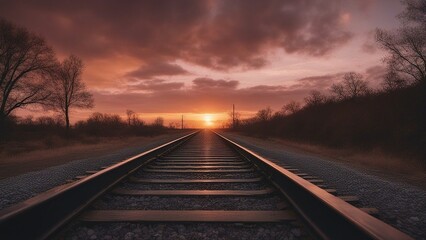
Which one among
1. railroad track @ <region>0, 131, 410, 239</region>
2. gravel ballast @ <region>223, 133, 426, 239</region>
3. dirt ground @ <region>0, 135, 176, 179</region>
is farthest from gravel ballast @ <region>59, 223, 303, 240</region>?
dirt ground @ <region>0, 135, 176, 179</region>

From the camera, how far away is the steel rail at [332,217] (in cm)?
199

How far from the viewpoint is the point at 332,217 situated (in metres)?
2.54

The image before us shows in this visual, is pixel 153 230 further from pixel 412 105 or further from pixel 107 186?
pixel 412 105

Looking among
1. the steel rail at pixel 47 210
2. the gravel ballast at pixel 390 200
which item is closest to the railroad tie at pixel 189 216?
the steel rail at pixel 47 210

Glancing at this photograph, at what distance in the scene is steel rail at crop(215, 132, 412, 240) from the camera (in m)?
1.99

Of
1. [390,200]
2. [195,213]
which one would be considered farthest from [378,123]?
[195,213]

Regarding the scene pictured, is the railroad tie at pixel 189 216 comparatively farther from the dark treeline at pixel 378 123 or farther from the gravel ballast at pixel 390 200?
the dark treeline at pixel 378 123

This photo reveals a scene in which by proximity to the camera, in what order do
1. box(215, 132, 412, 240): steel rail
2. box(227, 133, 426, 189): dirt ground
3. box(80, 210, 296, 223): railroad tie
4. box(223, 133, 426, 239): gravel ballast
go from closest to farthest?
1. box(215, 132, 412, 240): steel rail
2. box(80, 210, 296, 223): railroad tie
3. box(223, 133, 426, 239): gravel ballast
4. box(227, 133, 426, 189): dirt ground

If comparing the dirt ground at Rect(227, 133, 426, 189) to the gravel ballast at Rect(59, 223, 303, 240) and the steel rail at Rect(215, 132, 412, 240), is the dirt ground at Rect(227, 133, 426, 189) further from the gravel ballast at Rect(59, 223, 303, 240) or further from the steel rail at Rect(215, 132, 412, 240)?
the gravel ballast at Rect(59, 223, 303, 240)

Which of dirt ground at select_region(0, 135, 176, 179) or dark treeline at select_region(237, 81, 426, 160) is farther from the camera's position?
dark treeline at select_region(237, 81, 426, 160)

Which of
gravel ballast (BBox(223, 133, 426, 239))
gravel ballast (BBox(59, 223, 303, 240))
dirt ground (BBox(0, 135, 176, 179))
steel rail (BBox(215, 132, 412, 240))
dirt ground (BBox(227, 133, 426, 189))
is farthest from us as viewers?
dirt ground (BBox(0, 135, 176, 179))

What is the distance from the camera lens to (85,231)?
287 centimetres

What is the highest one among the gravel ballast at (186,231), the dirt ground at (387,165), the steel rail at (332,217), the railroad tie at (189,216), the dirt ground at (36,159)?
the steel rail at (332,217)

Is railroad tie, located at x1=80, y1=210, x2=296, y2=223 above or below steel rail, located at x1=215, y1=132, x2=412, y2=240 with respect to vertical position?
below
